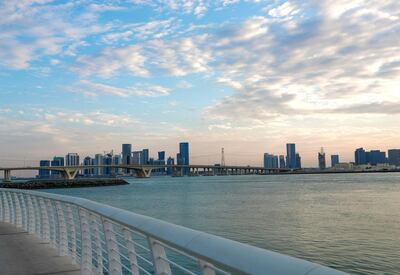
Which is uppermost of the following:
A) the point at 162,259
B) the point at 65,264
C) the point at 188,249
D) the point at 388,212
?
the point at 188,249

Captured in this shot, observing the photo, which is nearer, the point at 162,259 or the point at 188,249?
the point at 188,249

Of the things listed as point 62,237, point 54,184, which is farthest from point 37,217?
point 54,184

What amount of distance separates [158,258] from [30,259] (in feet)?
13.9

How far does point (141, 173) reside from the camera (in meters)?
134

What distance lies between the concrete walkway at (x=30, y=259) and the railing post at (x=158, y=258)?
3.04 metres

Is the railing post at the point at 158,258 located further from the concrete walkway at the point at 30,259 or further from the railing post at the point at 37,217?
the railing post at the point at 37,217

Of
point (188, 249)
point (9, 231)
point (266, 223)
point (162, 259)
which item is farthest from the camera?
point (266, 223)

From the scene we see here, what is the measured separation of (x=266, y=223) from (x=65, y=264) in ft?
77.0

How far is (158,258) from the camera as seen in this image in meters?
2.91

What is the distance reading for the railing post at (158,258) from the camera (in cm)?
288

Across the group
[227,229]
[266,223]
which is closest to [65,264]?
[227,229]

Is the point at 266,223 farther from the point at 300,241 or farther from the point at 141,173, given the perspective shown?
the point at 141,173

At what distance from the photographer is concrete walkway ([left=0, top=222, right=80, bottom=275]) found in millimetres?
5668

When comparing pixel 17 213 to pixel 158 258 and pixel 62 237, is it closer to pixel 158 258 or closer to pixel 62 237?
pixel 62 237
